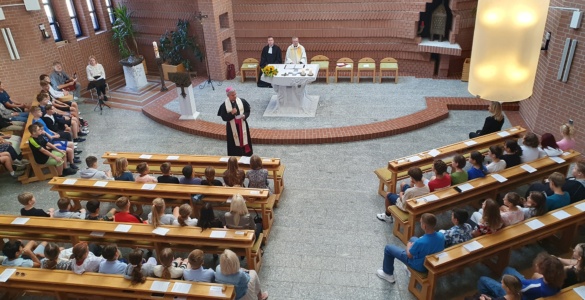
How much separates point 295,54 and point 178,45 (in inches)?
151

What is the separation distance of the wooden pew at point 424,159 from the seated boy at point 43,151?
6.02 metres

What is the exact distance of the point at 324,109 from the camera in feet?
35.0

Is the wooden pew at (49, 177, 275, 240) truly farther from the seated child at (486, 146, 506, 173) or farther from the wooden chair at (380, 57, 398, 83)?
the wooden chair at (380, 57, 398, 83)

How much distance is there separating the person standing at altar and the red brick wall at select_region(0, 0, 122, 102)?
6294mm

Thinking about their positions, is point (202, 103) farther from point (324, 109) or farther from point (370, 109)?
point (370, 109)

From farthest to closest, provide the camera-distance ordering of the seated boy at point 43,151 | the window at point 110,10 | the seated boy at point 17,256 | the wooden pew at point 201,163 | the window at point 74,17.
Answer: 1. the window at point 110,10
2. the window at point 74,17
3. the seated boy at point 43,151
4. the wooden pew at point 201,163
5. the seated boy at point 17,256

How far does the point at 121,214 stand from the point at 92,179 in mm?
1475

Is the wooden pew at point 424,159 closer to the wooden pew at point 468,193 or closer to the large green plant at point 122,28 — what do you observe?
the wooden pew at point 468,193

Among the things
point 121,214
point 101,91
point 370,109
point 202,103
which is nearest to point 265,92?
point 202,103

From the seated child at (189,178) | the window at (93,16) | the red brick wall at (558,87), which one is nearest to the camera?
the seated child at (189,178)

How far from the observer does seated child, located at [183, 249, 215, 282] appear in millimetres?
4730

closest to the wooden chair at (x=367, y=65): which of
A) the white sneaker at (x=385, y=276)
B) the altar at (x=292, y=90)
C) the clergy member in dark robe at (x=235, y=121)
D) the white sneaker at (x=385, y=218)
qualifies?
the altar at (x=292, y=90)

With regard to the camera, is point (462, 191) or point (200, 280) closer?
point (200, 280)

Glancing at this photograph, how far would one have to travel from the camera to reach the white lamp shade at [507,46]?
2.42 m
